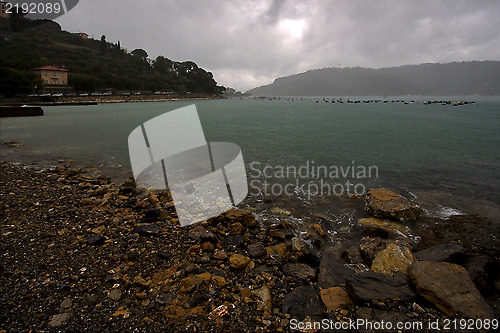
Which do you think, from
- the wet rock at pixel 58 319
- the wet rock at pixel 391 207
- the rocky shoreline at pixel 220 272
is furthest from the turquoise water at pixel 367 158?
the wet rock at pixel 58 319

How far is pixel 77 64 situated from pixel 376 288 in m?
132

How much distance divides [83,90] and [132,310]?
10006 cm

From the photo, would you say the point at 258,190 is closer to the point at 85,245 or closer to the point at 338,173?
the point at 338,173

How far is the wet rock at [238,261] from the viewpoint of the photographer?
5.33 m

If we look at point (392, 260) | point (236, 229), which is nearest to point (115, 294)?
point (236, 229)

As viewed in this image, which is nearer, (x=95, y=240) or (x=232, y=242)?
(x=95, y=240)

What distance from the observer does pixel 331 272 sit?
5.62 m

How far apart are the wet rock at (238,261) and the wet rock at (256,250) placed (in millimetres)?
314

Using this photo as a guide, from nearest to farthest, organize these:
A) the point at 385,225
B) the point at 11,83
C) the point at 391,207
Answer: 1. the point at 385,225
2. the point at 391,207
3. the point at 11,83

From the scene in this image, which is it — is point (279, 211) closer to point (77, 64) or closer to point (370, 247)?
point (370, 247)

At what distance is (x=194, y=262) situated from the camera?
545cm

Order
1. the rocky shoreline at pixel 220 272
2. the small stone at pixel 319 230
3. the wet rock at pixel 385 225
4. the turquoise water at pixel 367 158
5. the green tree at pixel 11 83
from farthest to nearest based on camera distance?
the green tree at pixel 11 83 < the turquoise water at pixel 367 158 < the wet rock at pixel 385 225 < the small stone at pixel 319 230 < the rocky shoreline at pixel 220 272

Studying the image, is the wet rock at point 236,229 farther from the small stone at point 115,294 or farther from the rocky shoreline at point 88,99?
the rocky shoreline at point 88,99

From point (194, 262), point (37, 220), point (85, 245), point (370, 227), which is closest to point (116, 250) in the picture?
point (85, 245)
